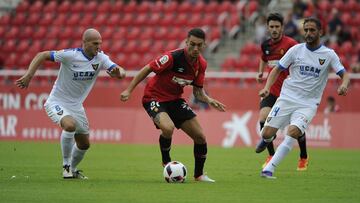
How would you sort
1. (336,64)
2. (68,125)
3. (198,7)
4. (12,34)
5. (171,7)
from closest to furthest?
(68,125) → (336,64) → (198,7) → (171,7) → (12,34)

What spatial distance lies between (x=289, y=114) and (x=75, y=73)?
3.53m

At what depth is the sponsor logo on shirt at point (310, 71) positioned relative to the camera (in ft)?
45.1

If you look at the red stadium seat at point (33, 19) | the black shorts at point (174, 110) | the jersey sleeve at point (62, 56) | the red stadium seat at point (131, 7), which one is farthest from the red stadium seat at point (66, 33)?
the black shorts at point (174, 110)

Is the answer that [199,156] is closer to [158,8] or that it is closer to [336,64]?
[336,64]

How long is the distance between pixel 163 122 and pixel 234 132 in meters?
11.5

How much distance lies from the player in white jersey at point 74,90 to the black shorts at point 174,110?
74 cm

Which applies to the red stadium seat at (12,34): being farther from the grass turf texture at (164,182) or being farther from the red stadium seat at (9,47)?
the grass turf texture at (164,182)

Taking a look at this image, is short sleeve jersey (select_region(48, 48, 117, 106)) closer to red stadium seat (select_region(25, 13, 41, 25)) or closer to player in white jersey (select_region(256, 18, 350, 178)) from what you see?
player in white jersey (select_region(256, 18, 350, 178))

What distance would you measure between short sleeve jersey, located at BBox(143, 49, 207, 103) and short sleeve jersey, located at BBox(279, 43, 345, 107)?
4.76 feet

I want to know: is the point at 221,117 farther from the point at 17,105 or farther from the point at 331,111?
the point at 17,105

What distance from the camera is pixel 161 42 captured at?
30.9 m

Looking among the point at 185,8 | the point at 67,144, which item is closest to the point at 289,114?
the point at 67,144

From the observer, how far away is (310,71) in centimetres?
1377

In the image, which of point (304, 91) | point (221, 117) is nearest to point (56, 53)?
point (304, 91)
